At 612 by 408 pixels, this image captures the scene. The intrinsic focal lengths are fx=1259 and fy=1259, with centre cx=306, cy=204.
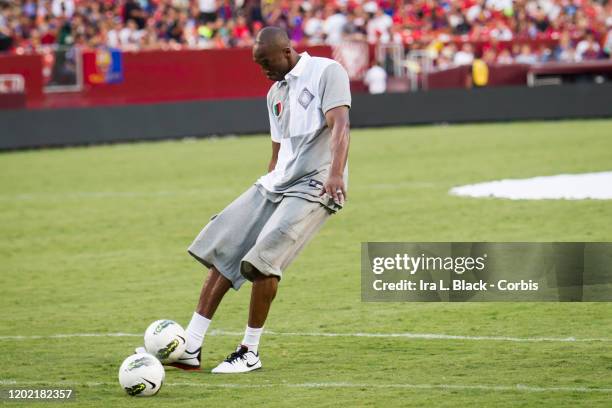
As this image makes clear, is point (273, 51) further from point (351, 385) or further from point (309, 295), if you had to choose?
point (309, 295)

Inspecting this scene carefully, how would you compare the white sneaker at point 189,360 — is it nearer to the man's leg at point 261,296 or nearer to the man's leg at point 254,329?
the man's leg at point 254,329

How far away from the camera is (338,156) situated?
7738mm

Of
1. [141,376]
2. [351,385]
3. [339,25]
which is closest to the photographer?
[141,376]

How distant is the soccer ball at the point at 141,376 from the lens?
728cm

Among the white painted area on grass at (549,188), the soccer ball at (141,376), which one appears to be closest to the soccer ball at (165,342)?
the soccer ball at (141,376)

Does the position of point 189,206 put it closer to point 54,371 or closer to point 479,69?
point 54,371

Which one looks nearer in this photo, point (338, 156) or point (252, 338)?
point (338, 156)

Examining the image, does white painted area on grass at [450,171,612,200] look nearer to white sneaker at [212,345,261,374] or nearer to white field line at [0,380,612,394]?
white sneaker at [212,345,261,374]

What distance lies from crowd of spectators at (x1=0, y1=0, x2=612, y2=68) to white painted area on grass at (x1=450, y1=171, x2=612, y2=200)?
13.9 m

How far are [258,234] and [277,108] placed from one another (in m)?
0.83

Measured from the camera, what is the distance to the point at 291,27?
109ft

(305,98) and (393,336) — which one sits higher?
(305,98)

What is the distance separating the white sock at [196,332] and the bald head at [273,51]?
65.3 inches

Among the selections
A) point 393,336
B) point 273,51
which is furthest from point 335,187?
point 393,336
